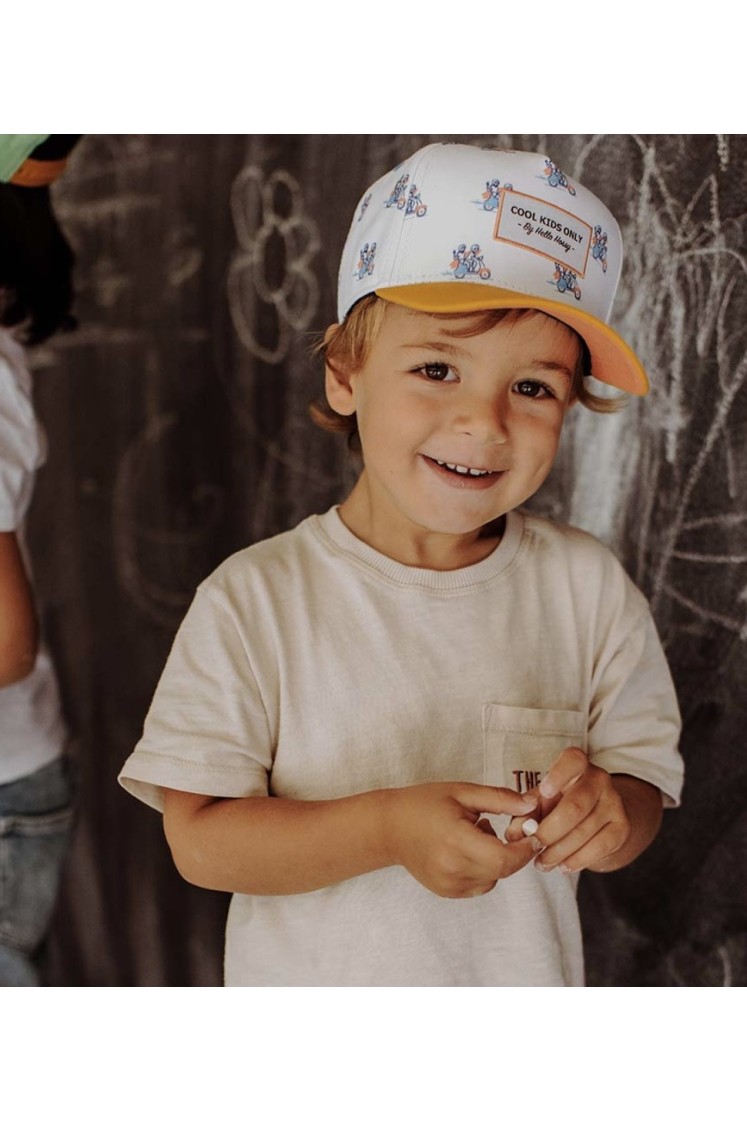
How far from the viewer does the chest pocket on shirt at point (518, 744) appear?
0.86 meters

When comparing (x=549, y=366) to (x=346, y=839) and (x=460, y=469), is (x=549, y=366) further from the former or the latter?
(x=346, y=839)

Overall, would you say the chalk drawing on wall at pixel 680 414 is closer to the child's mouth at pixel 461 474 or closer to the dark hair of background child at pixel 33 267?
the child's mouth at pixel 461 474

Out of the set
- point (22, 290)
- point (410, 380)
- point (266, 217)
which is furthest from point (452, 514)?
point (22, 290)

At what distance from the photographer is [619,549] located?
98 centimetres

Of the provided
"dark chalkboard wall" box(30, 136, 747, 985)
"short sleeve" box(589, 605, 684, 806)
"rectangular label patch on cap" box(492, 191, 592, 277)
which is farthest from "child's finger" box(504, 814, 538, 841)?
"rectangular label patch on cap" box(492, 191, 592, 277)

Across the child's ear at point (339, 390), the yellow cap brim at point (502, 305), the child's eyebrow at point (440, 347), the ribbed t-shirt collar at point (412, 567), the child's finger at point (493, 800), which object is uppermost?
the yellow cap brim at point (502, 305)

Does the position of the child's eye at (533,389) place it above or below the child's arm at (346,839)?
above

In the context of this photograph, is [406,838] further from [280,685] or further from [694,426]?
[694,426]

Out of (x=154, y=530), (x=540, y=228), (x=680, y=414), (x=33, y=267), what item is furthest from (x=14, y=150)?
(x=680, y=414)

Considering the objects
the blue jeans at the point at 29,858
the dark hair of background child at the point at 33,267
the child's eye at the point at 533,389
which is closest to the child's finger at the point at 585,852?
the child's eye at the point at 533,389

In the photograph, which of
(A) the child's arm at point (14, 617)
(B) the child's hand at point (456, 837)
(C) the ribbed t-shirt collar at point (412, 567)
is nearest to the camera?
(B) the child's hand at point (456, 837)

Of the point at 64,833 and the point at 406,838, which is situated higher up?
the point at 406,838

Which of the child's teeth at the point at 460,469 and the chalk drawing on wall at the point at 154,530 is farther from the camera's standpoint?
the chalk drawing on wall at the point at 154,530

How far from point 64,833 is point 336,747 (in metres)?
0.33
